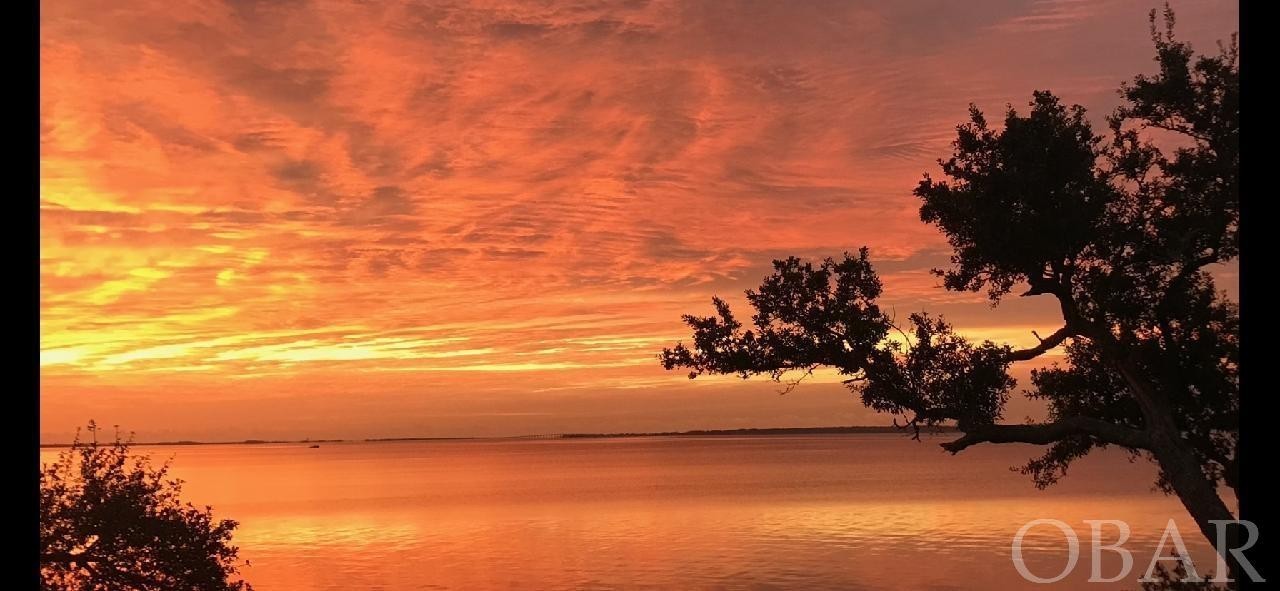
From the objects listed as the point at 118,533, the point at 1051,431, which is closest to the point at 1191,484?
the point at 1051,431

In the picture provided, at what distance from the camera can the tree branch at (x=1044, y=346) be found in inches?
867

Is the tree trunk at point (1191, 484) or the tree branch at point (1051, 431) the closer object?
the tree trunk at point (1191, 484)

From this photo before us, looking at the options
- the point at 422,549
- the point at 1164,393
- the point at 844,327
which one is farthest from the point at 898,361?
the point at 422,549

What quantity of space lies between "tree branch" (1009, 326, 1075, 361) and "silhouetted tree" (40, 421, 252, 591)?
20958mm

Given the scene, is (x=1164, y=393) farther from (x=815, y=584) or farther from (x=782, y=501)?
(x=782, y=501)

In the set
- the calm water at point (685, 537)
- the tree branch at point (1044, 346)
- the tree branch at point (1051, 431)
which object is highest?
the tree branch at point (1044, 346)

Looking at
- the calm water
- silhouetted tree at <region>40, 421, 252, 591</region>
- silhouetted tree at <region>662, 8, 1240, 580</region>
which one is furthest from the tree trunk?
the calm water

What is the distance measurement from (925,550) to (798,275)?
7001 cm

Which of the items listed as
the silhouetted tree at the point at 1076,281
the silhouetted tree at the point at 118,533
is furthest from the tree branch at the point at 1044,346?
the silhouetted tree at the point at 118,533

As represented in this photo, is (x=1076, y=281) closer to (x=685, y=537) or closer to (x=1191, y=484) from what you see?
(x=1191, y=484)

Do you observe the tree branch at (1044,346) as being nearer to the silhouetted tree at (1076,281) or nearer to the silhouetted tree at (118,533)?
the silhouetted tree at (1076,281)

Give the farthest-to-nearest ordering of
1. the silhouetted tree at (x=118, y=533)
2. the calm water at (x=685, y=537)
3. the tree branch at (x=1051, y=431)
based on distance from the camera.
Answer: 1. the calm water at (x=685, y=537)
2. the silhouetted tree at (x=118, y=533)
3. the tree branch at (x=1051, y=431)

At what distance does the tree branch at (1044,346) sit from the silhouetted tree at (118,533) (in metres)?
21.0

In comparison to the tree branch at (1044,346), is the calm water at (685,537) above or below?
below
